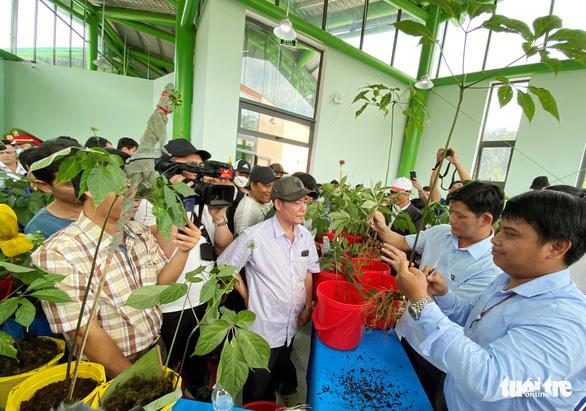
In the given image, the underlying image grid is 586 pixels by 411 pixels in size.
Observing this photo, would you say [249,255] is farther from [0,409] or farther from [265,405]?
[0,409]

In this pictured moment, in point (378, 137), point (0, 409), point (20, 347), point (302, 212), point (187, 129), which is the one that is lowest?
point (0, 409)

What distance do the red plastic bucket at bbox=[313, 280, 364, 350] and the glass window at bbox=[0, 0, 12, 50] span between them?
7410mm

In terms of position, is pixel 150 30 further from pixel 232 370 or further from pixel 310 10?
pixel 232 370

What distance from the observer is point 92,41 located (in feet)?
22.7

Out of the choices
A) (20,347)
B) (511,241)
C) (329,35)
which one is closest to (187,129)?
(329,35)

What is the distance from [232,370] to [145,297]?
0.25 metres

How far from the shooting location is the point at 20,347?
0.66 meters

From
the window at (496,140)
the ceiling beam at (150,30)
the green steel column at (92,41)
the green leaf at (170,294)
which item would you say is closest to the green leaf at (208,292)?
the green leaf at (170,294)

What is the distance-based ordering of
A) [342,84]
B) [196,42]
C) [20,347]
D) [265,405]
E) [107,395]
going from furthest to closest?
[342,84], [196,42], [265,405], [20,347], [107,395]

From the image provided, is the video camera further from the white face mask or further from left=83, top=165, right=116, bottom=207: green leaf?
the white face mask

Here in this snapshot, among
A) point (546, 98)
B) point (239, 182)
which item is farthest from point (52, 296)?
point (239, 182)

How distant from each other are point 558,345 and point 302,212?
993 millimetres

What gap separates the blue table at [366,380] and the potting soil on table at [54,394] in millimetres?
650

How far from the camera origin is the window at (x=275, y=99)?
4.23 m
